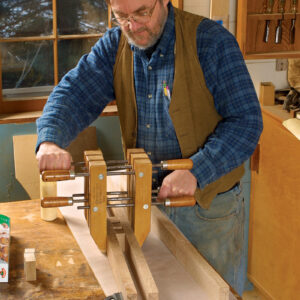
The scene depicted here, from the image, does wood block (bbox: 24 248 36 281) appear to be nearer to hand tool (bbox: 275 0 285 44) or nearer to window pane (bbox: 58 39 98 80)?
window pane (bbox: 58 39 98 80)

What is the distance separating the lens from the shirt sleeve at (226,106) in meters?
1.82

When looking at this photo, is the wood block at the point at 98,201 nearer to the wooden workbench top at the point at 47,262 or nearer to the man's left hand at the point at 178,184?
the wooden workbench top at the point at 47,262

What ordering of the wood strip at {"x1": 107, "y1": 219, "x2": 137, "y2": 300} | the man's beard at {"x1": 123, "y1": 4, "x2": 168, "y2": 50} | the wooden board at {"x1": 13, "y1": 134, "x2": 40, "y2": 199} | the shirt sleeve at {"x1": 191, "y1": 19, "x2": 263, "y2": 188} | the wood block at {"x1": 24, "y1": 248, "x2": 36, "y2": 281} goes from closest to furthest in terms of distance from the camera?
1. the wood strip at {"x1": 107, "y1": 219, "x2": 137, "y2": 300}
2. the wood block at {"x1": 24, "y1": 248, "x2": 36, "y2": 281}
3. the shirt sleeve at {"x1": 191, "y1": 19, "x2": 263, "y2": 188}
4. the man's beard at {"x1": 123, "y1": 4, "x2": 168, "y2": 50}
5. the wooden board at {"x1": 13, "y1": 134, "x2": 40, "y2": 199}

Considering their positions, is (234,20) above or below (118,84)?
above

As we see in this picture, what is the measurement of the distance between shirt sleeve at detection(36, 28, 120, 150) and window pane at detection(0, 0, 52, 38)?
126 cm

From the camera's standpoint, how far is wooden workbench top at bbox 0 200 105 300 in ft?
4.68

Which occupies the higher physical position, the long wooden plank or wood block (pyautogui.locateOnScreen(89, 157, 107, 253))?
wood block (pyautogui.locateOnScreen(89, 157, 107, 253))

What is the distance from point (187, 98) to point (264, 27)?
168cm

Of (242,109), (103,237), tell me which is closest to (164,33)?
(242,109)

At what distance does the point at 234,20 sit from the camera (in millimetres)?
3395

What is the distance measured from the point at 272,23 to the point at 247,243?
4.89 feet

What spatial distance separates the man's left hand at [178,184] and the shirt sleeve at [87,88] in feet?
1.71

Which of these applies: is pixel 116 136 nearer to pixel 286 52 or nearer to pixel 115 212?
pixel 286 52

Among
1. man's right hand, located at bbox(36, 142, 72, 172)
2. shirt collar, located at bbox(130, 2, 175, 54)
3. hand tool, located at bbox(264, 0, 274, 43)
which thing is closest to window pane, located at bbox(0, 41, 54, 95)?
hand tool, located at bbox(264, 0, 274, 43)
